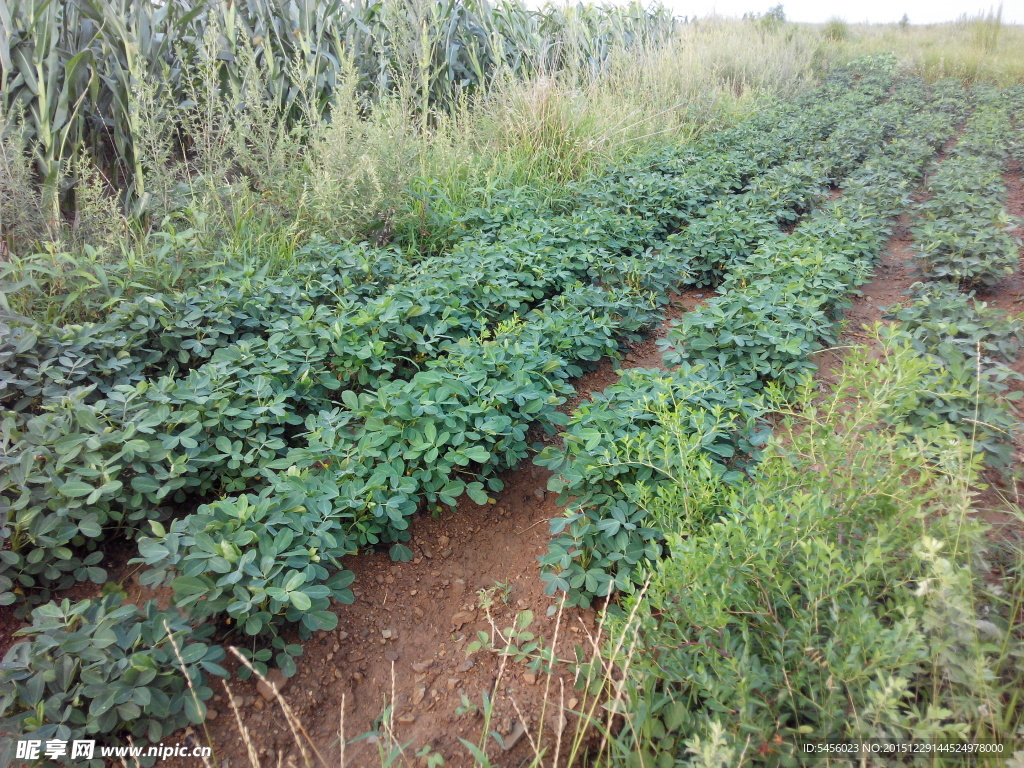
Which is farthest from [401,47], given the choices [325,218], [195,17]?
[325,218]

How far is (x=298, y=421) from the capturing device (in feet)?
8.18

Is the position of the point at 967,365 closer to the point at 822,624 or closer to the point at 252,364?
the point at 822,624

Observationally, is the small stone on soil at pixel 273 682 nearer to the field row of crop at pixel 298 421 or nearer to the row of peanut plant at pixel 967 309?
the field row of crop at pixel 298 421

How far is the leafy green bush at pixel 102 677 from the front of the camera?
1.54m

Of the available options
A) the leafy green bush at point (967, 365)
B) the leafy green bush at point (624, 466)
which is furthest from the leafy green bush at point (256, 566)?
the leafy green bush at point (967, 365)

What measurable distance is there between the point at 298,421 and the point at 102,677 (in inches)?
43.8

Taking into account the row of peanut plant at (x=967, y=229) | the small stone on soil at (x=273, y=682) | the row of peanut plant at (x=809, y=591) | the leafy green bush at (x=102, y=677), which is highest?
the row of peanut plant at (x=967, y=229)

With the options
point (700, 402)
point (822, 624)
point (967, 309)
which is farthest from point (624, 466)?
point (967, 309)

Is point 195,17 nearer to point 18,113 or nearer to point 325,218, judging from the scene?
point 18,113

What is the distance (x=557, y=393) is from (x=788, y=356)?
113 cm

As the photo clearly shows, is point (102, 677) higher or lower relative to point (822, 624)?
lower

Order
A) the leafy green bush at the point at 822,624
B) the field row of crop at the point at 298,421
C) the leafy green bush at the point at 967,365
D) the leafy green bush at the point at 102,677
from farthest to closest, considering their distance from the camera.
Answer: the leafy green bush at the point at 967,365, the field row of crop at the point at 298,421, the leafy green bush at the point at 102,677, the leafy green bush at the point at 822,624

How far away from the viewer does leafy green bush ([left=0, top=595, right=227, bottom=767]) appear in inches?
60.7

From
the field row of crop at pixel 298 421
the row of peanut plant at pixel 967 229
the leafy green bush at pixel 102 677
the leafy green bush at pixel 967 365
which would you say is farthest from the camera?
the row of peanut plant at pixel 967 229
